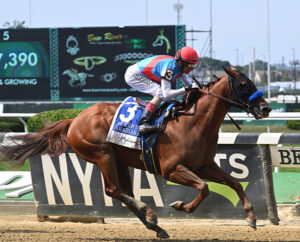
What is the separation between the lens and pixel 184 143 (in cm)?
505

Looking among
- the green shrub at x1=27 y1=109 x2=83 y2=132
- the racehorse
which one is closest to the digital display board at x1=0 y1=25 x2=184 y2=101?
the green shrub at x1=27 y1=109 x2=83 y2=132

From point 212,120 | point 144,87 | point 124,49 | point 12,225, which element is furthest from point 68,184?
point 124,49

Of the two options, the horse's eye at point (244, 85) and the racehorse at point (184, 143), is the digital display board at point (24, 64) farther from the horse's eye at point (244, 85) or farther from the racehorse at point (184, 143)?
the horse's eye at point (244, 85)

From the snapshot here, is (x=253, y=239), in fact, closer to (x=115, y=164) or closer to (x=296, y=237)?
(x=296, y=237)

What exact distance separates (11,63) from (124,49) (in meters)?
3.41

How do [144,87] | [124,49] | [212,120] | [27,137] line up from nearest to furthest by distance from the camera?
1. [212,120]
2. [144,87]
3. [27,137]
4. [124,49]

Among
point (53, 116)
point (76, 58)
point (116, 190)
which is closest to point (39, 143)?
point (116, 190)

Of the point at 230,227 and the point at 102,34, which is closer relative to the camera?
the point at 230,227

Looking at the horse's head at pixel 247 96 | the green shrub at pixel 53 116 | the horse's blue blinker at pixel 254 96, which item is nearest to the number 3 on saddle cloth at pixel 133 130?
the horse's head at pixel 247 96

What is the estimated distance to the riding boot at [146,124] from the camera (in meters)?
5.14

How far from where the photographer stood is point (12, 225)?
19.8 feet

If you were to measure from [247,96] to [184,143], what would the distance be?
2.06 ft

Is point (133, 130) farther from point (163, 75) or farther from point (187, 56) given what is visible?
point (187, 56)

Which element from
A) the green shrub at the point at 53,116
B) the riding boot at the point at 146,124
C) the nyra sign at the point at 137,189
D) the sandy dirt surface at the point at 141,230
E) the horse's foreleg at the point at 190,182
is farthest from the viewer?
the green shrub at the point at 53,116
